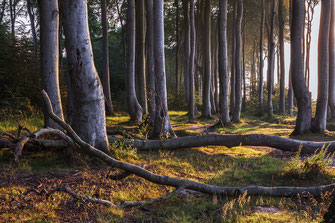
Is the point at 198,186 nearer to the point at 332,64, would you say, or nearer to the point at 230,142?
the point at 230,142

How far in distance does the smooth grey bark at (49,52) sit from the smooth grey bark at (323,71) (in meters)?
11.1

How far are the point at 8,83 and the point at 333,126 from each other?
17.4 metres

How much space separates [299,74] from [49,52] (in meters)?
10.6

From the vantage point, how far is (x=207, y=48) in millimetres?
19016

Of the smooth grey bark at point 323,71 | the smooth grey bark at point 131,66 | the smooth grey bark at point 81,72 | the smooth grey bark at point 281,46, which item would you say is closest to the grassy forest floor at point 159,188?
the smooth grey bark at point 81,72

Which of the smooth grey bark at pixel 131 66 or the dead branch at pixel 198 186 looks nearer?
the dead branch at pixel 198 186

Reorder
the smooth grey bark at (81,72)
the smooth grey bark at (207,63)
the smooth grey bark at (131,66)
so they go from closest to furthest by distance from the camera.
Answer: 1. the smooth grey bark at (81,72)
2. the smooth grey bark at (131,66)
3. the smooth grey bark at (207,63)

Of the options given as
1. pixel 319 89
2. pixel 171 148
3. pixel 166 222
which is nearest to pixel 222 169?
pixel 171 148

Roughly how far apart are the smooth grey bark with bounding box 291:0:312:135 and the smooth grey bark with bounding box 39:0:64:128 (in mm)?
Result: 10219

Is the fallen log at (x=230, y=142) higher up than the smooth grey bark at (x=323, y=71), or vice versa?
the smooth grey bark at (x=323, y=71)

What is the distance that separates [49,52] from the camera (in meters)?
7.64

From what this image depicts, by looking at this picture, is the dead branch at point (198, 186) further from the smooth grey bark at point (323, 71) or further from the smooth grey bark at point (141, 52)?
the smooth grey bark at point (141, 52)

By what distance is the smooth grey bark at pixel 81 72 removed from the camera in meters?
5.98

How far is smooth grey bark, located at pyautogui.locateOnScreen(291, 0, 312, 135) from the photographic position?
11.6 m
